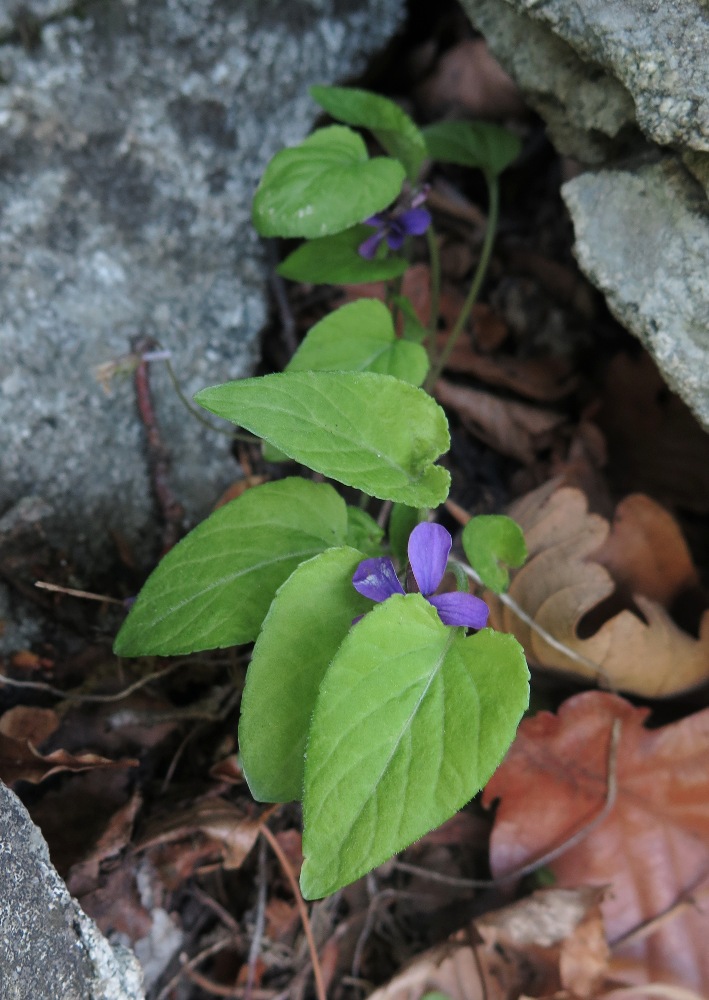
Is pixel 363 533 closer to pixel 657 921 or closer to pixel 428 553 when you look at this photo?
pixel 428 553

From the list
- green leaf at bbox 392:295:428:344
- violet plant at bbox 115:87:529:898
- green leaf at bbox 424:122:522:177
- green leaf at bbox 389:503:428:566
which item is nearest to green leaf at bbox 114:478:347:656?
violet plant at bbox 115:87:529:898

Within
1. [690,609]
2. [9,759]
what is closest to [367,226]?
[690,609]

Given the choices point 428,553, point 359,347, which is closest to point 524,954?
point 428,553

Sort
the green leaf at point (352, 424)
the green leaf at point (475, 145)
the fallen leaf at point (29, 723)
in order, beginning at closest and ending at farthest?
1. the green leaf at point (352, 424)
2. the fallen leaf at point (29, 723)
3. the green leaf at point (475, 145)

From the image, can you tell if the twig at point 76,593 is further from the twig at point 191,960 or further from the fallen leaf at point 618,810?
the fallen leaf at point 618,810

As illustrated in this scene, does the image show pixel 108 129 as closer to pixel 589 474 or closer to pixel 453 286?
pixel 453 286

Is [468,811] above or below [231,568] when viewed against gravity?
below

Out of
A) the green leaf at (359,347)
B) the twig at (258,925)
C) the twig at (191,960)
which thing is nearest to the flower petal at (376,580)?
the green leaf at (359,347)
